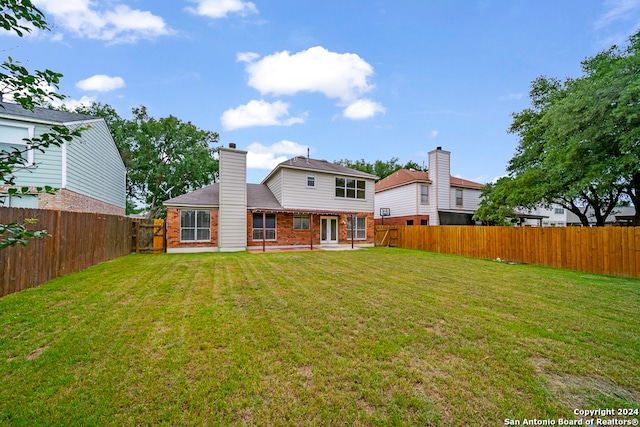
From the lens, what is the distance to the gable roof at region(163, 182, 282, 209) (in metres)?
14.2

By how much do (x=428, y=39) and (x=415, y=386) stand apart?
14591mm

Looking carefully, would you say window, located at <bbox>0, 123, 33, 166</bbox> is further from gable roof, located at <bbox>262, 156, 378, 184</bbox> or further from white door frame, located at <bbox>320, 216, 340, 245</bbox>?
white door frame, located at <bbox>320, 216, 340, 245</bbox>

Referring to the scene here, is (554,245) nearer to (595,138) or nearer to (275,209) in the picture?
(595,138)

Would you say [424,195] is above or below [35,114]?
below

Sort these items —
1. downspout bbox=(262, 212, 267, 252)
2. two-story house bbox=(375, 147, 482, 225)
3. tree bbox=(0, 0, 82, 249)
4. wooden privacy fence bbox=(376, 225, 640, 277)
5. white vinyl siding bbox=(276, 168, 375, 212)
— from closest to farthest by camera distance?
tree bbox=(0, 0, 82, 249)
wooden privacy fence bbox=(376, 225, 640, 277)
downspout bbox=(262, 212, 267, 252)
white vinyl siding bbox=(276, 168, 375, 212)
two-story house bbox=(375, 147, 482, 225)

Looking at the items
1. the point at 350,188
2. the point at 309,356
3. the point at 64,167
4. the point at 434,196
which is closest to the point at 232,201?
the point at 64,167

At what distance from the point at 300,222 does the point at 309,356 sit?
14041 mm

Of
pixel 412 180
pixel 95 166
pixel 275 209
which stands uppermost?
pixel 412 180

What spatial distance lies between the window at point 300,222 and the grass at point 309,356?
35.7ft

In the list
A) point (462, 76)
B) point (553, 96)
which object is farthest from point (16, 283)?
point (553, 96)

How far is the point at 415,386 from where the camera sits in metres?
2.62

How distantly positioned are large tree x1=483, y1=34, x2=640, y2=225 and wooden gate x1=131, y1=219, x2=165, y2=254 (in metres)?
19.2

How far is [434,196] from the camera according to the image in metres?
20.3

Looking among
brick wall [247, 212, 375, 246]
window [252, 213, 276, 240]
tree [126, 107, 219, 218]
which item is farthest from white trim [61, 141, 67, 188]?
tree [126, 107, 219, 218]
